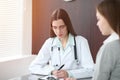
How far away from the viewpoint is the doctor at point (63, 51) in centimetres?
262

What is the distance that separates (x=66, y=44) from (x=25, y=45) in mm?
1029

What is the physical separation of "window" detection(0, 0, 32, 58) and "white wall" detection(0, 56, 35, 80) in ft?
0.61

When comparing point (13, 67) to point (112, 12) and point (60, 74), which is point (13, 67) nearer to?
point (60, 74)

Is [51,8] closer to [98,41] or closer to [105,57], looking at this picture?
[98,41]

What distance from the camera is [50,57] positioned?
280 cm

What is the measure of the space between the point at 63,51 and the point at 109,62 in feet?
4.18

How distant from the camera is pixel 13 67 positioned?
10.6 ft

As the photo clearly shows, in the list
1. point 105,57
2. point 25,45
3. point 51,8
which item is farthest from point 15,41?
point 105,57

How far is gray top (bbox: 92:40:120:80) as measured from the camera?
1.46 metres

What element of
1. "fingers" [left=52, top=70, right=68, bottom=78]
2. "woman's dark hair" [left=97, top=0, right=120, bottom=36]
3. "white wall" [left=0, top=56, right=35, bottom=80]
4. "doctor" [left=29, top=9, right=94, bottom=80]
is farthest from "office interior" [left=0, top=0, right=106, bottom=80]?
"woman's dark hair" [left=97, top=0, right=120, bottom=36]

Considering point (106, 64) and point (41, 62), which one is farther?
point (41, 62)

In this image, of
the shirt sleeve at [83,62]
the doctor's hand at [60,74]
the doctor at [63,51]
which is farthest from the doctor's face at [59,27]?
the doctor's hand at [60,74]

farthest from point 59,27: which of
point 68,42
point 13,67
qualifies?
point 13,67

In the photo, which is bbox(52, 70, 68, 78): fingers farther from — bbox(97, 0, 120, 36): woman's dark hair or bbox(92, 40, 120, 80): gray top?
bbox(97, 0, 120, 36): woman's dark hair
